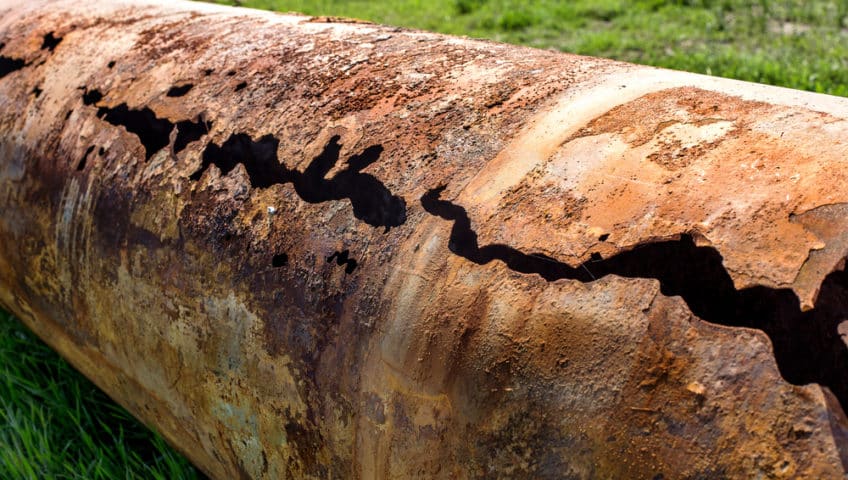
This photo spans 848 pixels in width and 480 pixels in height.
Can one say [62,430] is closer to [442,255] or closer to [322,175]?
[322,175]

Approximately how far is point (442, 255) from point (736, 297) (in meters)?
0.40

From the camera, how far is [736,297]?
927 mm

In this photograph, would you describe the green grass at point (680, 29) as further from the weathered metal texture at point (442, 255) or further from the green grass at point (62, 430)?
the green grass at point (62, 430)

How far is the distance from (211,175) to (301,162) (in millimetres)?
216

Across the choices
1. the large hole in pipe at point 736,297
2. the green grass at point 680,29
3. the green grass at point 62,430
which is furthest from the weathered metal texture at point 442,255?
the green grass at point 680,29

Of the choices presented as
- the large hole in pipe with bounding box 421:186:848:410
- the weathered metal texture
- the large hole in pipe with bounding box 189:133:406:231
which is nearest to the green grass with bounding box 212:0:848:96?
the weathered metal texture

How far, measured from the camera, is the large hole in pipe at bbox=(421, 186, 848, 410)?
0.86m

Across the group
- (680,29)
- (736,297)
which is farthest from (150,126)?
(680,29)

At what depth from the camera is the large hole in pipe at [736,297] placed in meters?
0.86

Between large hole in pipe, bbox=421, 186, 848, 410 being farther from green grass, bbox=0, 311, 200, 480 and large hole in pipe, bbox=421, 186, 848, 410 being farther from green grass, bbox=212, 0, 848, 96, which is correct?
green grass, bbox=212, 0, 848, 96

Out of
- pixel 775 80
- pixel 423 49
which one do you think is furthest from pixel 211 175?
pixel 775 80

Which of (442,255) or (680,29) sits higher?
(442,255)

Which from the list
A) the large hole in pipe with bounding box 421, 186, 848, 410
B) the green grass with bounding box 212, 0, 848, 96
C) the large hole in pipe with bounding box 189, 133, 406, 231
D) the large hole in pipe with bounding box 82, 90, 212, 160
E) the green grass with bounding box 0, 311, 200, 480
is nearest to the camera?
the large hole in pipe with bounding box 421, 186, 848, 410

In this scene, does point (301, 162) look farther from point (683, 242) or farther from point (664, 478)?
point (664, 478)
